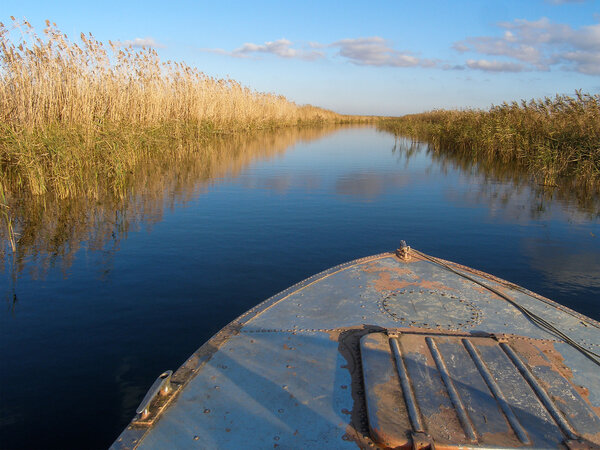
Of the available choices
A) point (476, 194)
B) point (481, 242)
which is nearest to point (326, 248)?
point (481, 242)

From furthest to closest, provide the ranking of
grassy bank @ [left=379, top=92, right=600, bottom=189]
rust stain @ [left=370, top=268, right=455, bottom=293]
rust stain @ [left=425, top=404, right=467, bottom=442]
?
grassy bank @ [left=379, top=92, right=600, bottom=189], rust stain @ [left=370, top=268, right=455, bottom=293], rust stain @ [left=425, top=404, right=467, bottom=442]

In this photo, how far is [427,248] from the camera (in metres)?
6.30

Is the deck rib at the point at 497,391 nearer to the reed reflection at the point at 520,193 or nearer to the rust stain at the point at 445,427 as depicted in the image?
the rust stain at the point at 445,427

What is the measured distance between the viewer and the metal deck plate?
1824mm

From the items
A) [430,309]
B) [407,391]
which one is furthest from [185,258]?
[407,391]

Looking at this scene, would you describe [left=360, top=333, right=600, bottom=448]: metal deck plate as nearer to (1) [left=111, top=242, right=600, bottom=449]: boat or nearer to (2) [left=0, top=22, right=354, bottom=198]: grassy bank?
(1) [left=111, top=242, right=600, bottom=449]: boat

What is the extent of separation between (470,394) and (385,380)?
1.41 feet

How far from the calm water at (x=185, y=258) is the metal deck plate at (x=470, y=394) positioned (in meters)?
1.80

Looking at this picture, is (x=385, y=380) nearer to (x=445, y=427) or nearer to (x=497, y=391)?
(x=445, y=427)

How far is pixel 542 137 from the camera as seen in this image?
13.5 meters

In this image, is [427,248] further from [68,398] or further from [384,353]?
[68,398]

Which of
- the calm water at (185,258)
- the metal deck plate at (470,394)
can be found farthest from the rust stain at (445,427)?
the calm water at (185,258)

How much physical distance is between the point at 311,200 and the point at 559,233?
4.80m

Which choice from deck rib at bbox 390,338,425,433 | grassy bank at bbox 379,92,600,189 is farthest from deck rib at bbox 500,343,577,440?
grassy bank at bbox 379,92,600,189
